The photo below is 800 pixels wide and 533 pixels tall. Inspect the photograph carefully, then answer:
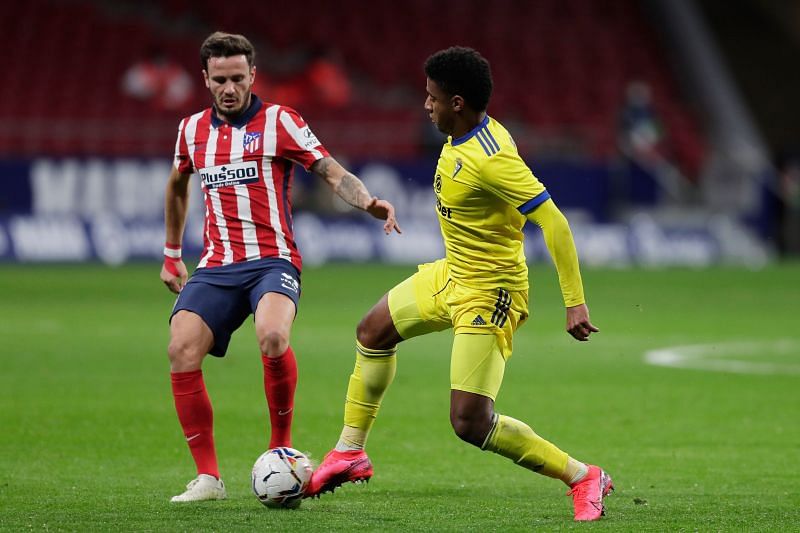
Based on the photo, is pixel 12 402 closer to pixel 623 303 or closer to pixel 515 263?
pixel 515 263

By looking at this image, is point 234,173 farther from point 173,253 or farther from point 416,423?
point 416,423

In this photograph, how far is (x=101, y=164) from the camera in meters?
24.7

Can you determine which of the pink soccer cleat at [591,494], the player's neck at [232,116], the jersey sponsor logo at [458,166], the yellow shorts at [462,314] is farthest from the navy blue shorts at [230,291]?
the pink soccer cleat at [591,494]

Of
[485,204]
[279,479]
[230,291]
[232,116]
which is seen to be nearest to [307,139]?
[232,116]

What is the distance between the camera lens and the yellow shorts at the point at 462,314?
6.55 meters

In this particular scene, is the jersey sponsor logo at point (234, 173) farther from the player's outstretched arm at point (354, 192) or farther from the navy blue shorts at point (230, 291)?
the navy blue shorts at point (230, 291)

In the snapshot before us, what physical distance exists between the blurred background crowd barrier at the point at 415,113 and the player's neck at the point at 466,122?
18.1 meters

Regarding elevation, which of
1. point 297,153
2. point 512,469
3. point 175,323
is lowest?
point 512,469

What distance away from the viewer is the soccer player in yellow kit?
633 cm

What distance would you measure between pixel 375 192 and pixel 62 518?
18.9m

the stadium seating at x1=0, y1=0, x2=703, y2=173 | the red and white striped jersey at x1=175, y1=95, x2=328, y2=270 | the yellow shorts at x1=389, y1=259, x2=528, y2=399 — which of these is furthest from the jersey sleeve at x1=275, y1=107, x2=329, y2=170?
the stadium seating at x1=0, y1=0, x2=703, y2=173

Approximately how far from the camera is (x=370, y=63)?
101 feet

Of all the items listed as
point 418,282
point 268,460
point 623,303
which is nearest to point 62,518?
point 268,460

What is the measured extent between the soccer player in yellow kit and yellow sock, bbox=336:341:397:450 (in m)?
0.27
